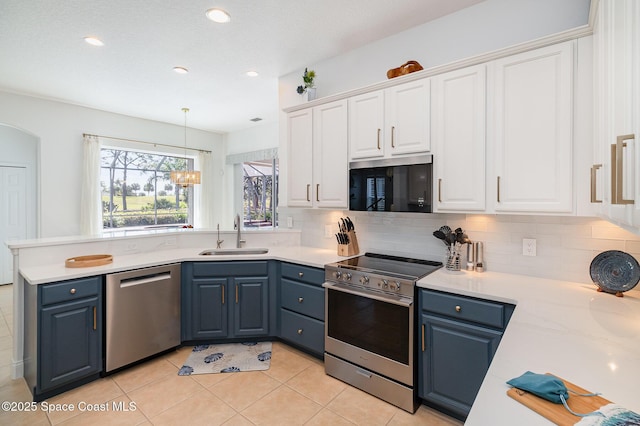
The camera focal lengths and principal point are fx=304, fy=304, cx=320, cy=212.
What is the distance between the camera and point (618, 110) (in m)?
1.10

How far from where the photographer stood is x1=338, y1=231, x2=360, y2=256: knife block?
9.93 feet

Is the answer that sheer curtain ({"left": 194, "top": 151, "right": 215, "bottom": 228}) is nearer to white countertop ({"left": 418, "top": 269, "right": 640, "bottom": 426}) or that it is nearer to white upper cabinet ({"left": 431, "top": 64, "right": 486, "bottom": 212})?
white upper cabinet ({"left": 431, "top": 64, "right": 486, "bottom": 212})

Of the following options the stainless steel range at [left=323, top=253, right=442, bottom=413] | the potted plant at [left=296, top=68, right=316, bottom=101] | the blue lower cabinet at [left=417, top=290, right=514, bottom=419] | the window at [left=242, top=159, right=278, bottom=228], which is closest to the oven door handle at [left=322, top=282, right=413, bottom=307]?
the stainless steel range at [left=323, top=253, right=442, bottom=413]

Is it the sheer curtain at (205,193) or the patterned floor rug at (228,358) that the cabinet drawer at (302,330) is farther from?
the sheer curtain at (205,193)

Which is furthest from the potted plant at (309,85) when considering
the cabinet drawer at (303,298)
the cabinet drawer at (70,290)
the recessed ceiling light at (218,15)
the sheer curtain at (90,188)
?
the sheer curtain at (90,188)

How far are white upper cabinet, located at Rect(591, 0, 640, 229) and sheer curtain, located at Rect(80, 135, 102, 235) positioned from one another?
6120 millimetres

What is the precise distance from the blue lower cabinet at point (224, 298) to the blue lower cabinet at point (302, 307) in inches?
6.5

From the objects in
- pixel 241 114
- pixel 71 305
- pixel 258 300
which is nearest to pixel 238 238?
pixel 258 300

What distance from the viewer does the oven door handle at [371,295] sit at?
2.09 m

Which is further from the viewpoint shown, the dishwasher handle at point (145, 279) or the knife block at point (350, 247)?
the knife block at point (350, 247)

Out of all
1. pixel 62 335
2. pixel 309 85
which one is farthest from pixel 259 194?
pixel 62 335

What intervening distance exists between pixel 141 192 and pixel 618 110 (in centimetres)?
677

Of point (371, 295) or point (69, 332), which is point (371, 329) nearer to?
point (371, 295)

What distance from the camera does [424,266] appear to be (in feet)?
8.13
